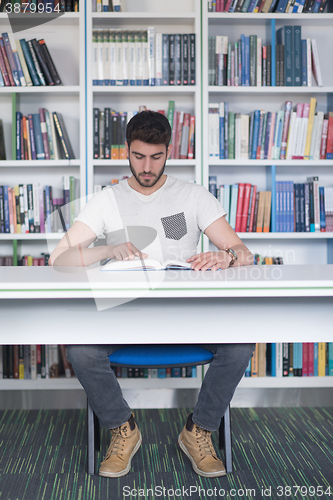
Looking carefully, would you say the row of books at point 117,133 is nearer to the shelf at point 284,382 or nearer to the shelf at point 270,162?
the shelf at point 270,162

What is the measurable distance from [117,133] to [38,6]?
2.53ft

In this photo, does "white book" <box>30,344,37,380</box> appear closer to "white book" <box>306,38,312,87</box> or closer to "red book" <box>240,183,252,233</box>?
"red book" <box>240,183,252,233</box>

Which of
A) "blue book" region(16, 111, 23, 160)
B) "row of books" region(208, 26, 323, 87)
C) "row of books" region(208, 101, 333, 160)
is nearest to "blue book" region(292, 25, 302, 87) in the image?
"row of books" region(208, 26, 323, 87)

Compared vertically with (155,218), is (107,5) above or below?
above

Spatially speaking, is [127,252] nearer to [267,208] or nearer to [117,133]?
[117,133]

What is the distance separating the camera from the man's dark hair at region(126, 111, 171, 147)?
79.4 inches

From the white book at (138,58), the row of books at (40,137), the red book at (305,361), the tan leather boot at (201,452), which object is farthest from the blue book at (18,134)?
the red book at (305,361)

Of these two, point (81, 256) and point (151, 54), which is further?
point (151, 54)

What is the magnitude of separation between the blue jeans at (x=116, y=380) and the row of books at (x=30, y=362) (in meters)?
0.92

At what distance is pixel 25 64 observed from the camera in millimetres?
2549

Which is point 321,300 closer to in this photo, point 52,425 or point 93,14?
point 52,425

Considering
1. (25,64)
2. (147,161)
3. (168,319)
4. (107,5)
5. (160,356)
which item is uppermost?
(107,5)

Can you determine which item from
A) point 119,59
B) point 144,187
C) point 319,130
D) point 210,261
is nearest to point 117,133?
point 119,59

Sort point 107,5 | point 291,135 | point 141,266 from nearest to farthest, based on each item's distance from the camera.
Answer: point 141,266
point 107,5
point 291,135
